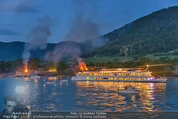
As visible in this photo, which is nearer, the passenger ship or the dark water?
the dark water

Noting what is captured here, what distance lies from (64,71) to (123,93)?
146m

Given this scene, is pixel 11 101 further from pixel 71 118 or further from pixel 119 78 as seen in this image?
pixel 119 78

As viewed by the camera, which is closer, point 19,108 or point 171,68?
point 19,108

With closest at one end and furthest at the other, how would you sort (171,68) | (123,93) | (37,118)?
(37,118) → (123,93) → (171,68)

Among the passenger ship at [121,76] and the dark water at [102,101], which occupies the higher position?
the passenger ship at [121,76]

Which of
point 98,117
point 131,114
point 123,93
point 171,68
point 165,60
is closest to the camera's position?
point 98,117

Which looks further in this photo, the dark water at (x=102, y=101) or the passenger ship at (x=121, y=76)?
the passenger ship at (x=121, y=76)

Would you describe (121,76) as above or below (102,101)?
above

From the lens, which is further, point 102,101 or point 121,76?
point 121,76

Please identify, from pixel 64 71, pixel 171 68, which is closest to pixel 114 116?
pixel 171 68

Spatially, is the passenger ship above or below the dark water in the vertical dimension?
above

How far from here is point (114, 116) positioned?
12.8 meters

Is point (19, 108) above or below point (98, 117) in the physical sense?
above

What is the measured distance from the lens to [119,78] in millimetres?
109750
